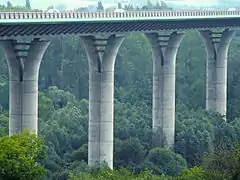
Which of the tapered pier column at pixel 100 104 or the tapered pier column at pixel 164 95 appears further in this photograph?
the tapered pier column at pixel 164 95

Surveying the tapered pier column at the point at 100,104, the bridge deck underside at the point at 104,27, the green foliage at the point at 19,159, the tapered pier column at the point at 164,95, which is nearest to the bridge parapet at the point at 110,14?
the bridge deck underside at the point at 104,27

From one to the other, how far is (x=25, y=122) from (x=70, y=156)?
12.8 meters

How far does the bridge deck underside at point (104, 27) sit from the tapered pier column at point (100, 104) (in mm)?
1552

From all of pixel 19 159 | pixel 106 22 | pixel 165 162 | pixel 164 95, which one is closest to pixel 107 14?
pixel 106 22

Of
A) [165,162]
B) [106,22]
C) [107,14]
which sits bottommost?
[165,162]

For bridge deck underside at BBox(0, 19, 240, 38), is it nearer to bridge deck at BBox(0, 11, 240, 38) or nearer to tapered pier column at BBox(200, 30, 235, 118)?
bridge deck at BBox(0, 11, 240, 38)

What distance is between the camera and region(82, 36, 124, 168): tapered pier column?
251 ft

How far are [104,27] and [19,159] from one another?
80.1 feet

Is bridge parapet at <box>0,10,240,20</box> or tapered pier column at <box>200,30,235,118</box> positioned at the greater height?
bridge parapet at <box>0,10,240,20</box>

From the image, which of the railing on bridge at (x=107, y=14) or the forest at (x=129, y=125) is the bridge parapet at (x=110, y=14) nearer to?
the railing on bridge at (x=107, y=14)

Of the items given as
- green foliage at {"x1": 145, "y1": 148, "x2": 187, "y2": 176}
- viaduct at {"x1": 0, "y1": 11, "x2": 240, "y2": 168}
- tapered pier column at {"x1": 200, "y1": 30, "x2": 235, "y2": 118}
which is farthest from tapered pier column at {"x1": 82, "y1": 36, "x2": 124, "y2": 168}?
tapered pier column at {"x1": 200, "y1": 30, "x2": 235, "y2": 118}

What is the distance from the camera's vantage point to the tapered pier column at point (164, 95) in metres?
88.2

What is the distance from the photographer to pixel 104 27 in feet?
249

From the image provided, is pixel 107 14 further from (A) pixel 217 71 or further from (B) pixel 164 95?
(A) pixel 217 71
